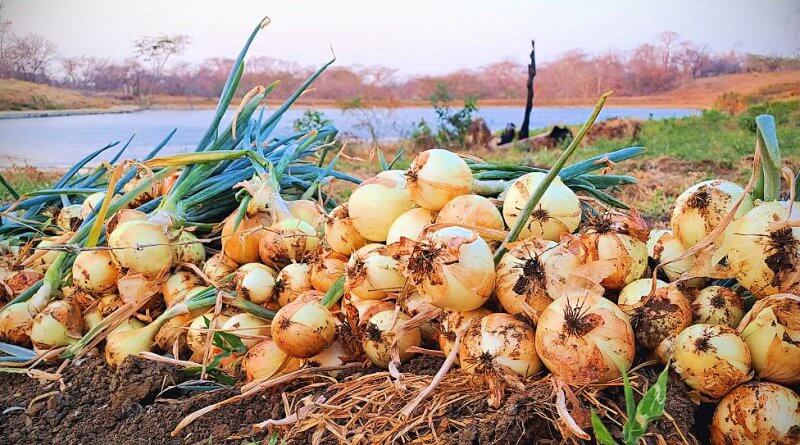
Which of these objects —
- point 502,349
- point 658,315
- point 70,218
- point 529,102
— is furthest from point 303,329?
point 529,102

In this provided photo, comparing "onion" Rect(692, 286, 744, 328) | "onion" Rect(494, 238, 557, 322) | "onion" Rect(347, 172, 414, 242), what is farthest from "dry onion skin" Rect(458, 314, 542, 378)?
"onion" Rect(347, 172, 414, 242)

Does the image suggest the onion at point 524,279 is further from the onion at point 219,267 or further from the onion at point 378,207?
the onion at point 219,267

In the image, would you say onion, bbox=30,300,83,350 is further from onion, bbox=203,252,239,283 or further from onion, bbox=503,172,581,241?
onion, bbox=503,172,581,241

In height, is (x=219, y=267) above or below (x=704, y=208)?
below

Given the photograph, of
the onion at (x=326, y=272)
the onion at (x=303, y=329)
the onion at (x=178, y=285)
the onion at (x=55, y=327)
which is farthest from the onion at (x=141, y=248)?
the onion at (x=303, y=329)

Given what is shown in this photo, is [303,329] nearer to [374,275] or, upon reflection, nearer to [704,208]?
[374,275]

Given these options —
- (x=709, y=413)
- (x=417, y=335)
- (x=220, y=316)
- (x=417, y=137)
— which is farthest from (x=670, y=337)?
(x=417, y=137)

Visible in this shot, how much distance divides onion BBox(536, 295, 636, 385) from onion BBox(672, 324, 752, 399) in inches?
4.0

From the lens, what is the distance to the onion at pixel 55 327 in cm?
227

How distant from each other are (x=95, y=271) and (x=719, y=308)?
6.29 ft

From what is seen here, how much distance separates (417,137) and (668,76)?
5785 millimetres

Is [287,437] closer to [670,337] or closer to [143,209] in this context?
[670,337]

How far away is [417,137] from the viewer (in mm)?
11648

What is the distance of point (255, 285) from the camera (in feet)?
6.81
